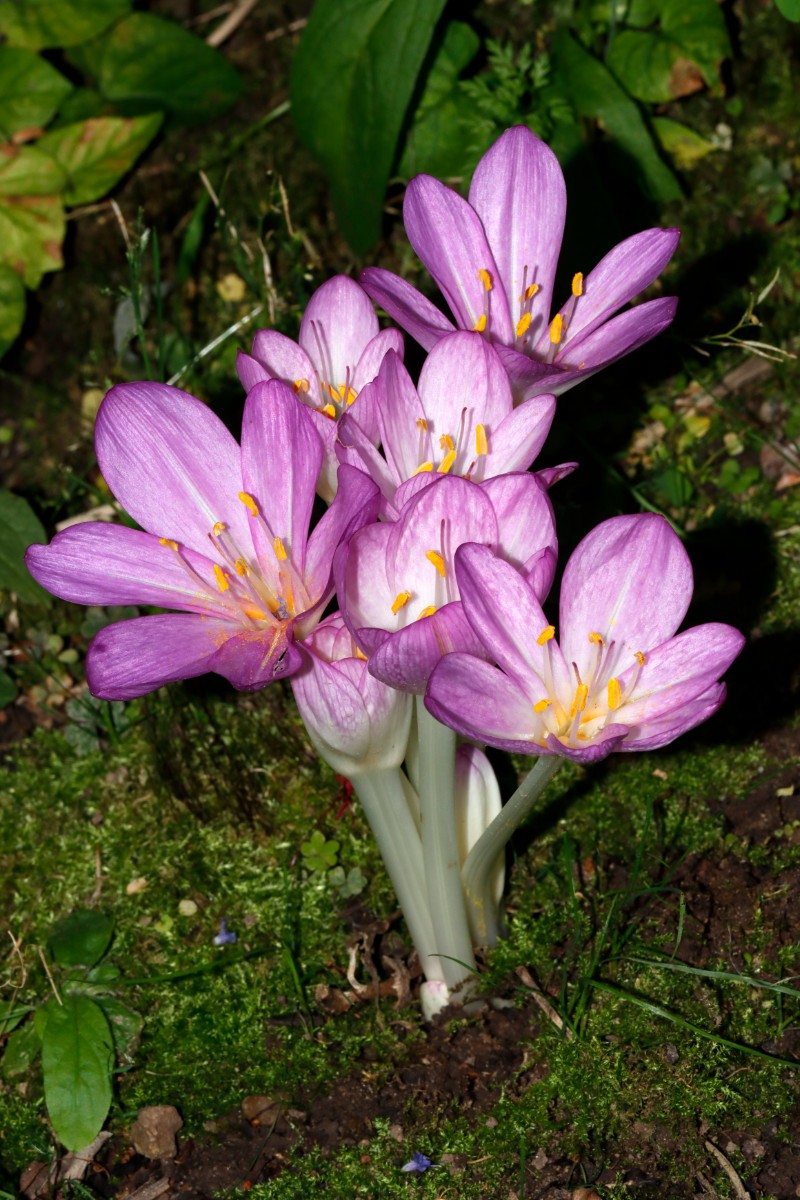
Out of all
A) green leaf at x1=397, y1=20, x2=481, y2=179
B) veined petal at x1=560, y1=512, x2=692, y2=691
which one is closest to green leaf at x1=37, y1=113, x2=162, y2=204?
green leaf at x1=397, y1=20, x2=481, y2=179

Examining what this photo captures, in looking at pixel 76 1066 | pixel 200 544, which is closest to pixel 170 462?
pixel 200 544

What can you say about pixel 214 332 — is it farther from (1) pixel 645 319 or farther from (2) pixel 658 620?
(2) pixel 658 620

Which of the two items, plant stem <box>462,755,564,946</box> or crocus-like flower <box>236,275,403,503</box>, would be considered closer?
plant stem <box>462,755,564,946</box>

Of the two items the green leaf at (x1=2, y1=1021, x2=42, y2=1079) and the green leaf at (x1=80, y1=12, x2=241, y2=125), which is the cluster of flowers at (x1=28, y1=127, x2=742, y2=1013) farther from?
the green leaf at (x1=80, y1=12, x2=241, y2=125)

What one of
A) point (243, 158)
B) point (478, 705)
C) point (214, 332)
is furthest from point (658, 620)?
point (243, 158)

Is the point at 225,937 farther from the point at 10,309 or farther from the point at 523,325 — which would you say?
the point at 10,309

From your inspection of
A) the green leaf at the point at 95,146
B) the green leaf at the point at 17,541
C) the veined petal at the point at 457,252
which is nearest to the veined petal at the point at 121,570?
the veined petal at the point at 457,252
